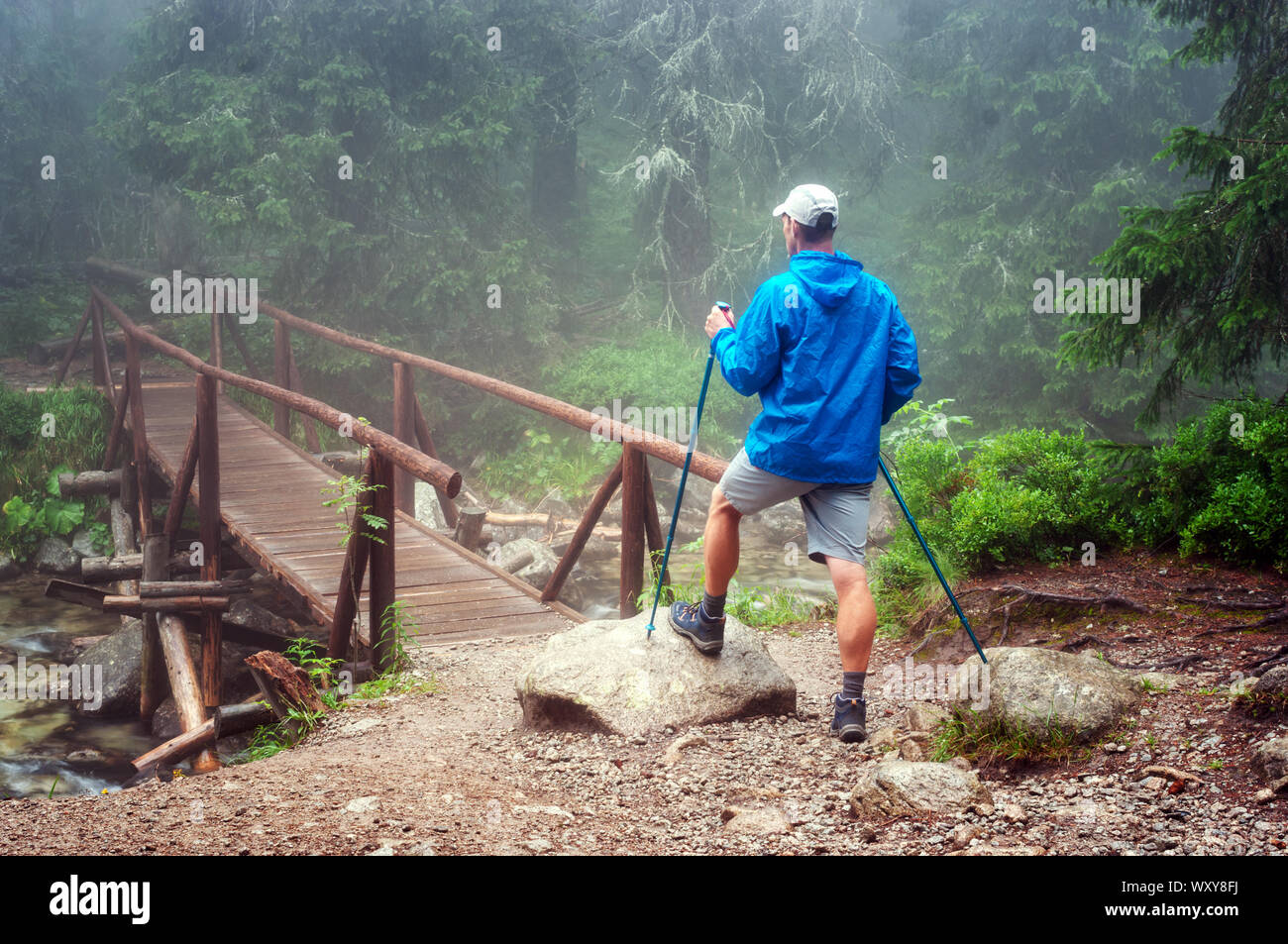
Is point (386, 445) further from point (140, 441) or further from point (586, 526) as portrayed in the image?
point (140, 441)

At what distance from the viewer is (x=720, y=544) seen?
3.82 meters

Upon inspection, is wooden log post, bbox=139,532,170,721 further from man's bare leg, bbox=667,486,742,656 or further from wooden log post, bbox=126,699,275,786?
man's bare leg, bbox=667,486,742,656

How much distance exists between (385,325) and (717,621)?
11456 mm

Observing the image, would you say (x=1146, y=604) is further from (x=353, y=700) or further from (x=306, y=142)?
(x=306, y=142)

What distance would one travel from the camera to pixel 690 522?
14359 millimetres

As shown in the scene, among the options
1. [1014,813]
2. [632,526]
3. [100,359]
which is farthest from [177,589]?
[100,359]

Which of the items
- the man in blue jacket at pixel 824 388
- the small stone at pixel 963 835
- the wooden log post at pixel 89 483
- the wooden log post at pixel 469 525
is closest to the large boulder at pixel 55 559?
the wooden log post at pixel 89 483

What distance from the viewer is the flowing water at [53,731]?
701 cm

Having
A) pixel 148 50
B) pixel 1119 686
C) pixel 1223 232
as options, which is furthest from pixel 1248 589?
pixel 148 50

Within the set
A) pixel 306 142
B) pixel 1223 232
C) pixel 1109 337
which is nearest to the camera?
pixel 1223 232

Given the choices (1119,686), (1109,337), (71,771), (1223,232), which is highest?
(1223,232)

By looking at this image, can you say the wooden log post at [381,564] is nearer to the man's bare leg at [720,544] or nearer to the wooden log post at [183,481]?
the man's bare leg at [720,544]

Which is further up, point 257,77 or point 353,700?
point 257,77

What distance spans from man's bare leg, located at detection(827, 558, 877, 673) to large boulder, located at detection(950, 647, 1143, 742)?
16.1 inches
